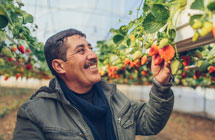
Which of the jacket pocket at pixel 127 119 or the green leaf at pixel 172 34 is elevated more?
the green leaf at pixel 172 34

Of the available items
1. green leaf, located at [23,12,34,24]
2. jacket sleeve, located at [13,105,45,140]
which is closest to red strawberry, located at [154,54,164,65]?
jacket sleeve, located at [13,105,45,140]

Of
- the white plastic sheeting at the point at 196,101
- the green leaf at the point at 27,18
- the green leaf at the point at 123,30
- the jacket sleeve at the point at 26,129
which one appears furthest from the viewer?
the white plastic sheeting at the point at 196,101

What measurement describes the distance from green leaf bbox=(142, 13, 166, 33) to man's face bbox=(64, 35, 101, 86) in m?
0.56

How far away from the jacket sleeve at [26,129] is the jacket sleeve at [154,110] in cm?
63

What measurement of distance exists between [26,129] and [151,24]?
2.77 feet

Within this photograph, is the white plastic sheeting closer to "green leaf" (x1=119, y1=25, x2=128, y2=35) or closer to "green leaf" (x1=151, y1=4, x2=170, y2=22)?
"green leaf" (x1=119, y1=25, x2=128, y2=35)

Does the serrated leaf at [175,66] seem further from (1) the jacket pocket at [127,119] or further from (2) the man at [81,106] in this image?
(1) the jacket pocket at [127,119]

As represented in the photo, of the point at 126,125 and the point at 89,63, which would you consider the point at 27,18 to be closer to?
the point at 89,63

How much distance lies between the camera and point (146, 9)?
0.98 meters

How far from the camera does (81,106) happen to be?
1.23 meters

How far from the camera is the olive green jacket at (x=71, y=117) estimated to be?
1.13 m

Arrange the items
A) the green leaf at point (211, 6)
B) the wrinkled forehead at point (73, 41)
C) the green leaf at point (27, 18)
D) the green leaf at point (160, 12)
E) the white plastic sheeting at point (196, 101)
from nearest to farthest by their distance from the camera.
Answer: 1. the green leaf at point (211, 6)
2. the green leaf at point (160, 12)
3. the wrinkled forehead at point (73, 41)
4. the green leaf at point (27, 18)
5. the white plastic sheeting at point (196, 101)

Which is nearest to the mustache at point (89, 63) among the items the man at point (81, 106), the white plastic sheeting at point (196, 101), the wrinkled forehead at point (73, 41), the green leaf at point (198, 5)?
the man at point (81, 106)

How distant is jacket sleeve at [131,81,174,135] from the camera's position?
1.15 metres
